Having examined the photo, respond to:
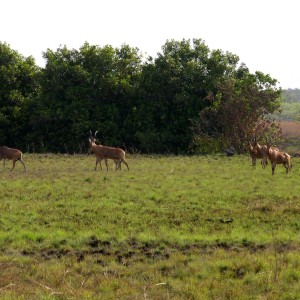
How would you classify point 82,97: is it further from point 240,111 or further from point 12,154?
point 12,154

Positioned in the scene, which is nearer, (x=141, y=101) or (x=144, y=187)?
(x=144, y=187)

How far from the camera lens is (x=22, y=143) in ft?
137

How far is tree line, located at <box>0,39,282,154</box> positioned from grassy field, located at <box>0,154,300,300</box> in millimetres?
15203

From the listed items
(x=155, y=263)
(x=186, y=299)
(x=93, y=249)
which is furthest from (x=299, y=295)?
(x=93, y=249)

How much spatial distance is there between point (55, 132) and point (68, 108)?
8.12 ft

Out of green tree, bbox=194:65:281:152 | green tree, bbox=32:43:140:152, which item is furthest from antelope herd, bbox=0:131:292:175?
green tree, bbox=32:43:140:152

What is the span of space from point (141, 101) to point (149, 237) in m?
27.4

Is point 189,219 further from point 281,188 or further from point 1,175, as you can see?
point 1,175

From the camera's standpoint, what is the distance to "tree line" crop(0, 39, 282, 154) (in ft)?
124

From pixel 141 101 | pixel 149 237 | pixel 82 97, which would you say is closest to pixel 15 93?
pixel 82 97

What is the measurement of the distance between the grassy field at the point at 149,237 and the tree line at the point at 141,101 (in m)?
15.2

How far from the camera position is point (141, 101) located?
3953 centimetres

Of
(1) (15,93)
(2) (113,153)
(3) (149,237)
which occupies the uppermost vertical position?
(1) (15,93)

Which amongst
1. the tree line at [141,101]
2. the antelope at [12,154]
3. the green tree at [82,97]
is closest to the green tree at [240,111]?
the tree line at [141,101]
